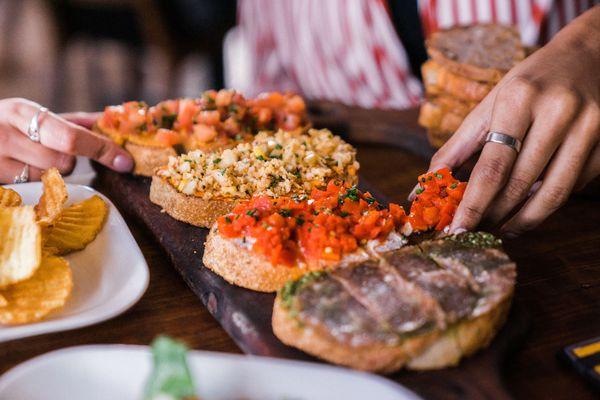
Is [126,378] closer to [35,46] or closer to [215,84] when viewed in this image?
[215,84]

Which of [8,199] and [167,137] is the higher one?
[8,199]

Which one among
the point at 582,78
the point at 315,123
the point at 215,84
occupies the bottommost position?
the point at 215,84

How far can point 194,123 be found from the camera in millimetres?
3188

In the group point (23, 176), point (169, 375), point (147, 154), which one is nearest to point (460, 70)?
point (147, 154)

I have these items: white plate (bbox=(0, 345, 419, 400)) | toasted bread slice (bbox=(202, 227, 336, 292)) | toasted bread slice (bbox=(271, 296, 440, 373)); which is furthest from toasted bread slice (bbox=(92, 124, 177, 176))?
white plate (bbox=(0, 345, 419, 400))

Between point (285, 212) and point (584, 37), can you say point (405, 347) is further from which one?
point (584, 37)

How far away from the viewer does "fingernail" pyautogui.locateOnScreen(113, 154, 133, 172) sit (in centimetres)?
291

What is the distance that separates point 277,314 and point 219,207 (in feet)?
2.79

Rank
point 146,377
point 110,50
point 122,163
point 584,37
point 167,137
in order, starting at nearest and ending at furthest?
point 146,377, point 584,37, point 122,163, point 167,137, point 110,50

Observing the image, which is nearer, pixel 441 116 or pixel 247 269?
pixel 247 269

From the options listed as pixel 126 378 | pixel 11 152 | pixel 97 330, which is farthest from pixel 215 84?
Answer: pixel 126 378

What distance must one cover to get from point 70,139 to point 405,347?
6.04 feet

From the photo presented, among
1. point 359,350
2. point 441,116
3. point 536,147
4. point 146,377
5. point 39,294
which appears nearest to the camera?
point 146,377

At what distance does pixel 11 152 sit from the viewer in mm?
2805
